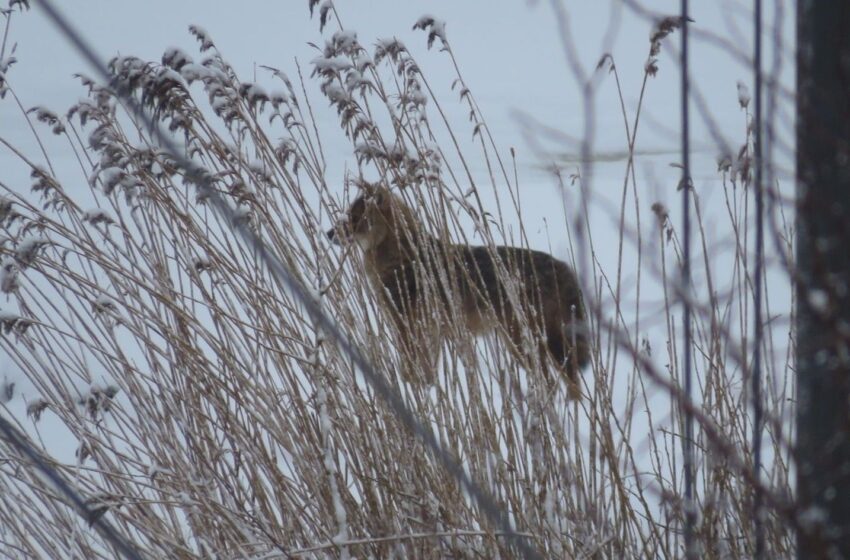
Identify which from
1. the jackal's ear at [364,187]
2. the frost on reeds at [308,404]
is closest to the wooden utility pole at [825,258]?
the frost on reeds at [308,404]

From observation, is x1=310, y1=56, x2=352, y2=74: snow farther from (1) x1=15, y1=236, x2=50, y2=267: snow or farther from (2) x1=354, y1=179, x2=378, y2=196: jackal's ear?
(1) x1=15, y1=236, x2=50, y2=267: snow

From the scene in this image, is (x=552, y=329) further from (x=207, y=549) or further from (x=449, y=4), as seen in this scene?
(x=207, y=549)

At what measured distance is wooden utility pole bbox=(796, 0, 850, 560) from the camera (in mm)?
915

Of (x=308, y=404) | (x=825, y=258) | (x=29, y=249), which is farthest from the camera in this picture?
(x=308, y=404)

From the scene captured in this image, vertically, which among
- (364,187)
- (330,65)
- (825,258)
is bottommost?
(825,258)

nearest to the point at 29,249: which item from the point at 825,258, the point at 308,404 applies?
the point at 308,404

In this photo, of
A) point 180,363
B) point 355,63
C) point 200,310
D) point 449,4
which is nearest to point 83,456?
point 180,363

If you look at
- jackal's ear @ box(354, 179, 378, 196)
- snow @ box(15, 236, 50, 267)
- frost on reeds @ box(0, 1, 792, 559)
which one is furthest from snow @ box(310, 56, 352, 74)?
snow @ box(15, 236, 50, 267)

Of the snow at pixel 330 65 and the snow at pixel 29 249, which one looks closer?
the snow at pixel 29 249

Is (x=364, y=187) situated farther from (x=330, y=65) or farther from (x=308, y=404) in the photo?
(x=308, y=404)

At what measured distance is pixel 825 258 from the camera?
98 cm

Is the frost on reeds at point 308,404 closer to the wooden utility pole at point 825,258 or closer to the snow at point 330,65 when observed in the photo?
the snow at point 330,65

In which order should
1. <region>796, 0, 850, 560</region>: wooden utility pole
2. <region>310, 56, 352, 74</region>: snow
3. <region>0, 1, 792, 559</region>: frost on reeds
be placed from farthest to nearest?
<region>310, 56, 352, 74</region>: snow, <region>0, 1, 792, 559</region>: frost on reeds, <region>796, 0, 850, 560</region>: wooden utility pole

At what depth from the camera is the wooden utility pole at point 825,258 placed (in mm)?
915
